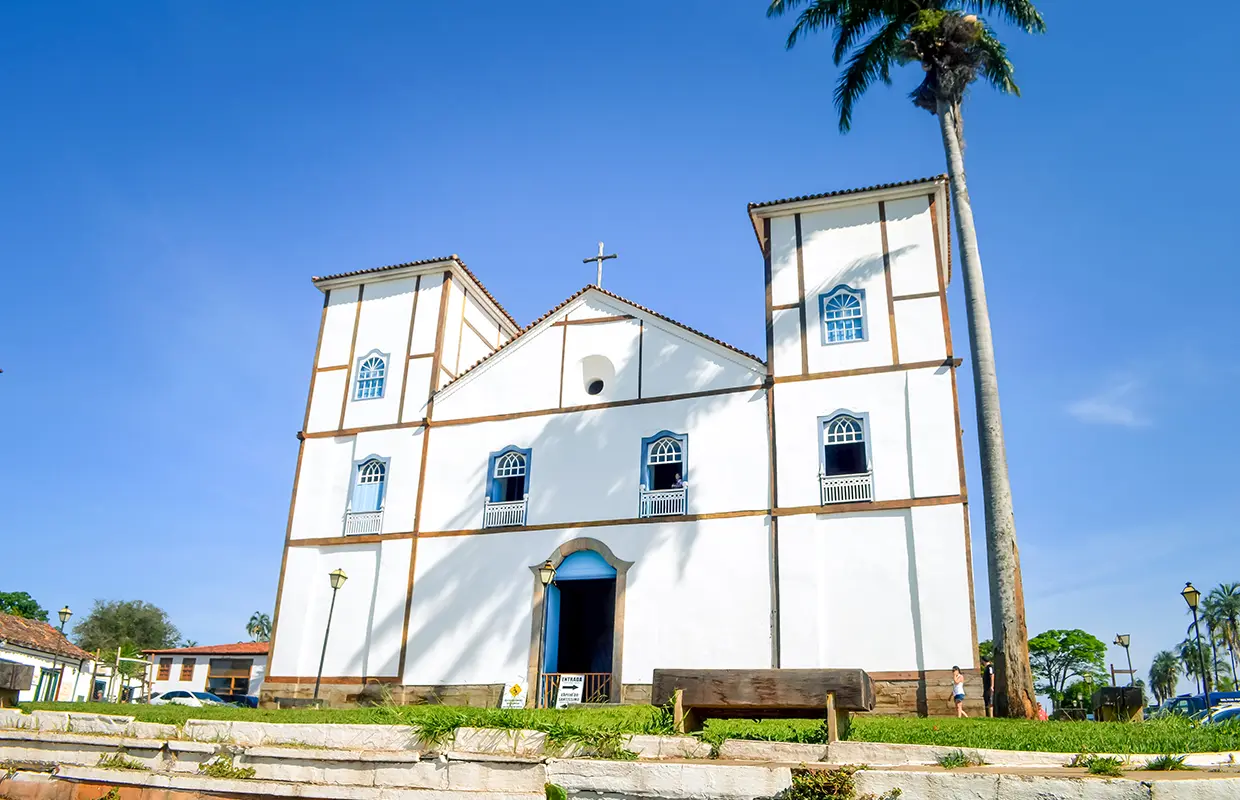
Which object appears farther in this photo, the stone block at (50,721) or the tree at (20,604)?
the tree at (20,604)

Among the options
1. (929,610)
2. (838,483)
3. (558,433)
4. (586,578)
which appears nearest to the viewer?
(929,610)

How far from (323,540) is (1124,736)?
1861cm

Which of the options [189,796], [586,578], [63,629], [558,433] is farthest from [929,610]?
[63,629]

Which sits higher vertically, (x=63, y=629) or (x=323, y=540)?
(x=323, y=540)

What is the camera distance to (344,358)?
82.6 feet

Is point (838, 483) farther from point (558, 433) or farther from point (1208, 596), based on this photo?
point (1208, 596)

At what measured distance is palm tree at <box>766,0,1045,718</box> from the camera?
A: 1545 centimetres

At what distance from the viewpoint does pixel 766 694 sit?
32.3 feet

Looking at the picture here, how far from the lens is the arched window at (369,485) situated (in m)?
23.3

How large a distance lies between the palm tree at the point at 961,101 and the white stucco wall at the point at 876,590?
6.04ft

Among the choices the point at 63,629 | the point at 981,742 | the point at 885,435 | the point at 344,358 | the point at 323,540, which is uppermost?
the point at 344,358

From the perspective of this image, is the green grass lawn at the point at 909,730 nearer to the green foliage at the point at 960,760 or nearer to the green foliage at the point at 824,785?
the green foliage at the point at 960,760

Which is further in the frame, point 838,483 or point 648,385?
point 648,385

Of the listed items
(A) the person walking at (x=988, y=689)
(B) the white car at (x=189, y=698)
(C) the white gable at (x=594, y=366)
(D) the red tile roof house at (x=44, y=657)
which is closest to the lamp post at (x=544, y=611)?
(C) the white gable at (x=594, y=366)
